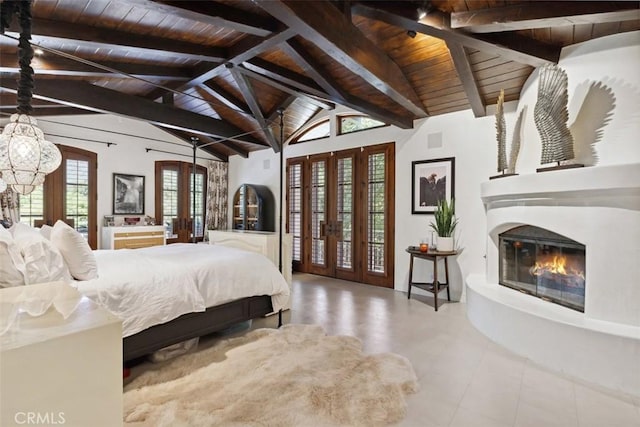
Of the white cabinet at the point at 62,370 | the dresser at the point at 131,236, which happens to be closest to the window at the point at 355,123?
the dresser at the point at 131,236

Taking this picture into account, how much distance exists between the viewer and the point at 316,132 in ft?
21.6

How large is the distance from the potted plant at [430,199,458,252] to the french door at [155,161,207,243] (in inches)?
203

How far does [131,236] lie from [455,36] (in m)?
6.38

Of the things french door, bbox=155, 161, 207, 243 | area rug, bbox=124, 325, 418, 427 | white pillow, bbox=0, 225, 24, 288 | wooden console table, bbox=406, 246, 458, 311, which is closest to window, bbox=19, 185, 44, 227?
french door, bbox=155, 161, 207, 243

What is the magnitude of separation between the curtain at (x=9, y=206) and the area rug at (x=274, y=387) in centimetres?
466

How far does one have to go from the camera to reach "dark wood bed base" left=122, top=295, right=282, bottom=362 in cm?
242

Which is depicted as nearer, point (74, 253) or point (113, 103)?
point (74, 253)

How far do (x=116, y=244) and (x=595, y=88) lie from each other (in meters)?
7.41

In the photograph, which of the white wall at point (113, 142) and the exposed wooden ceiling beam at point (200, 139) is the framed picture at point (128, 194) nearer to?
the white wall at point (113, 142)

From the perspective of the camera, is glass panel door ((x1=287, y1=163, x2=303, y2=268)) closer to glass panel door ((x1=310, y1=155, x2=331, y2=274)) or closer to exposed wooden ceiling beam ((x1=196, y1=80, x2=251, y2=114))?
glass panel door ((x1=310, y1=155, x2=331, y2=274))

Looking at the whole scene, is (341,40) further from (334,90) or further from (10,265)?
(10,265)

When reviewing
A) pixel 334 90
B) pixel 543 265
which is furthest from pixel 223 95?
pixel 543 265

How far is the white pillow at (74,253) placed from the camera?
231 cm

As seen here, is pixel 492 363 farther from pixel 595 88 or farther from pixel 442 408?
pixel 595 88
